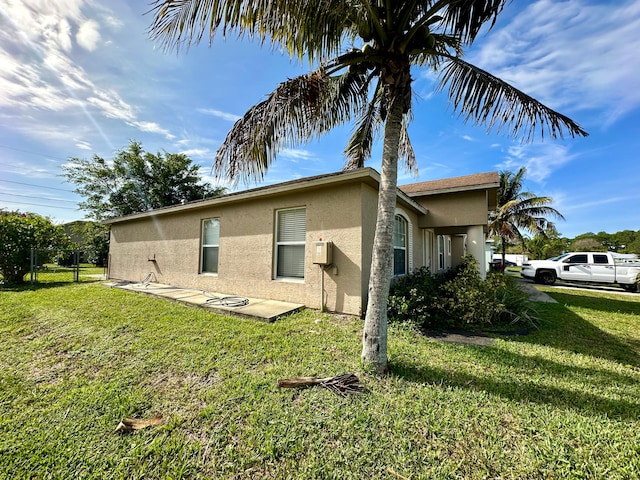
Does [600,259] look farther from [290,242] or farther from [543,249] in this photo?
[543,249]

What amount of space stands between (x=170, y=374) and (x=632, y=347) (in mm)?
7947

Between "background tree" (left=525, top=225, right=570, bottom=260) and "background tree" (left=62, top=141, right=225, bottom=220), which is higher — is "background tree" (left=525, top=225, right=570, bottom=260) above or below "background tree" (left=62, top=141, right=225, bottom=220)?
below

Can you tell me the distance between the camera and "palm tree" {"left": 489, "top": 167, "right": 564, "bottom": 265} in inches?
713

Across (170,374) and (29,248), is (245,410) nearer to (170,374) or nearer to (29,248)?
(170,374)

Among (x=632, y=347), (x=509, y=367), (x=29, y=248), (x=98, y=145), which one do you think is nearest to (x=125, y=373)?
(x=509, y=367)

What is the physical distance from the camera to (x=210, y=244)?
859 centimetres

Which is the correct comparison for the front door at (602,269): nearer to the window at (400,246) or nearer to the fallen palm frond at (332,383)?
the window at (400,246)

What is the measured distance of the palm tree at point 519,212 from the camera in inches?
713

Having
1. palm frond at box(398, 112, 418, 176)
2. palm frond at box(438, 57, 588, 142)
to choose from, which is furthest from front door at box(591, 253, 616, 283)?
palm frond at box(438, 57, 588, 142)

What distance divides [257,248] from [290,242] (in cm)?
113

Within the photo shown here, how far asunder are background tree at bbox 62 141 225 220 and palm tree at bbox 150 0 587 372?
2234cm

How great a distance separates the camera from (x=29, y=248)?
10859mm

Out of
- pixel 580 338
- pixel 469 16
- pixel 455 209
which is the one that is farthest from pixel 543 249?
pixel 469 16

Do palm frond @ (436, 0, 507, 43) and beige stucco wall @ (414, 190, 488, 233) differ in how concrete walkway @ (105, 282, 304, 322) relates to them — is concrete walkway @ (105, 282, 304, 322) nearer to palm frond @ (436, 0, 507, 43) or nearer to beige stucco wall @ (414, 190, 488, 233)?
palm frond @ (436, 0, 507, 43)
